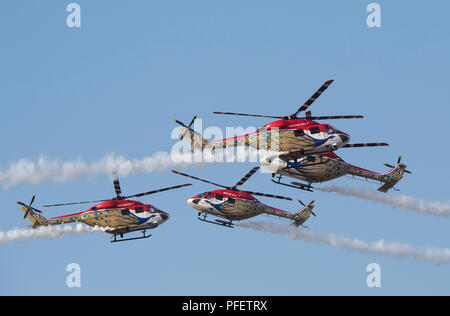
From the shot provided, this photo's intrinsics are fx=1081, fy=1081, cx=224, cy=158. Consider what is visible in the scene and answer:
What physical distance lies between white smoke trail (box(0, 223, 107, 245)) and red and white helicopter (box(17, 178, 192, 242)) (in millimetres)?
375

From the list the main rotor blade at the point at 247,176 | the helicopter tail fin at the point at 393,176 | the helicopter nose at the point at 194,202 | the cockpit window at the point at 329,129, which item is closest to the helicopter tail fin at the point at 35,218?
the helicopter nose at the point at 194,202

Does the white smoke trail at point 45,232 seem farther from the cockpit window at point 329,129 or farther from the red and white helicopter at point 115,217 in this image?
the cockpit window at point 329,129

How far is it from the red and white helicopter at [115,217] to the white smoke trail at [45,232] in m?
0.38

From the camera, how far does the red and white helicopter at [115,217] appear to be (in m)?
89.6

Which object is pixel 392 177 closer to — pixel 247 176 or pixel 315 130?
pixel 247 176

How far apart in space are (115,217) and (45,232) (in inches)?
249

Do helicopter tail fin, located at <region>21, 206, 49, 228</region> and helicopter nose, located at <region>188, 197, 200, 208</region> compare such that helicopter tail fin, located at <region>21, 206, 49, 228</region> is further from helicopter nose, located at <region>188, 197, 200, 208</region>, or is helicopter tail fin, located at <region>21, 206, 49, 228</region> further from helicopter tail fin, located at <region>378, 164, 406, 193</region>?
helicopter tail fin, located at <region>378, 164, 406, 193</region>

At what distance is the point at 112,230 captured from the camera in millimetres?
89938

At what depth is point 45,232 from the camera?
90.8m

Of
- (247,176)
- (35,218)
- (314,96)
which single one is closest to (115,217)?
(35,218)

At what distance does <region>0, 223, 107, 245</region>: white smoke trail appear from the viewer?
90250mm

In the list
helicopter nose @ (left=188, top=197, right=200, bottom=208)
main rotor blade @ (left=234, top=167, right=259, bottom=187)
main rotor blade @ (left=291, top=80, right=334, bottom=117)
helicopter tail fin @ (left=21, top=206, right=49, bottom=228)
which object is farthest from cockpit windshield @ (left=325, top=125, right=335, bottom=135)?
helicopter tail fin @ (left=21, top=206, right=49, bottom=228)
